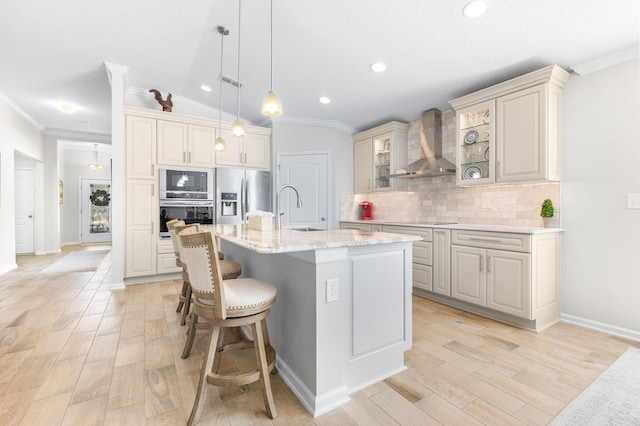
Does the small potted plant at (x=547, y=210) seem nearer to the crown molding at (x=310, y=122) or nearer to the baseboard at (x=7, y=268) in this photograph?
the crown molding at (x=310, y=122)

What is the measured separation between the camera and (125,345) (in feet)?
7.64

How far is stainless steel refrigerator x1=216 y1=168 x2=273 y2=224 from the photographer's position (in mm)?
4594

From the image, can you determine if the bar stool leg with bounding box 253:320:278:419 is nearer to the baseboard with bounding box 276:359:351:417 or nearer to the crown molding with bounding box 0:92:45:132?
the baseboard with bounding box 276:359:351:417

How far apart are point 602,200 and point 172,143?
5.06 metres

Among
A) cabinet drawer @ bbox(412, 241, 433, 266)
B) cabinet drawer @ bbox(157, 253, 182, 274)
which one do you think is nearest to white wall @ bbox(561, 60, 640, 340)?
cabinet drawer @ bbox(412, 241, 433, 266)

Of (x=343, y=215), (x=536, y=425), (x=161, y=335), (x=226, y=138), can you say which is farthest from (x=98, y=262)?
(x=536, y=425)

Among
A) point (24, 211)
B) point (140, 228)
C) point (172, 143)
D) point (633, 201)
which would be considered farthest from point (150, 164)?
point (633, 201)

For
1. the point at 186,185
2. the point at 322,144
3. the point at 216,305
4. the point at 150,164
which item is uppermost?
the point at 322,144

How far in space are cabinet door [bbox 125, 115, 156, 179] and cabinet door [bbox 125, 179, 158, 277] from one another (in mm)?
137

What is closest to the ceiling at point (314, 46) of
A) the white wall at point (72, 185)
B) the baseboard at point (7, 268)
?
the baseboard at point (7, 268)

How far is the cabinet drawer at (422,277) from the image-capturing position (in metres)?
3.49

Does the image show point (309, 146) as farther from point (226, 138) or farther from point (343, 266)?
point (343, 266)

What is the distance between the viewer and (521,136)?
286 centimetres

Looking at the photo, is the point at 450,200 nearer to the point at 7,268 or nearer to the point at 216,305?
the point at 216,305
